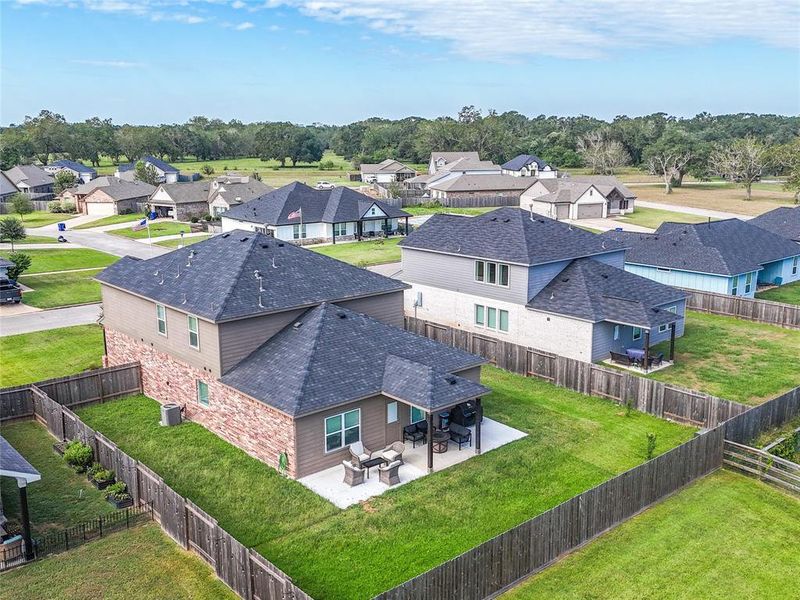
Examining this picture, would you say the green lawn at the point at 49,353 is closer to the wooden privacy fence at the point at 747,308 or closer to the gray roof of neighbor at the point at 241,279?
the gray roof of neighbor at the point at 241,279

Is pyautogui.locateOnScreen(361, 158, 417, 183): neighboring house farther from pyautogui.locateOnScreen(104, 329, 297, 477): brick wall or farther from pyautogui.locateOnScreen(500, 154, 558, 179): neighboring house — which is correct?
pyautogui.locateOnScreen(104, 329, 297, 477): brick wall

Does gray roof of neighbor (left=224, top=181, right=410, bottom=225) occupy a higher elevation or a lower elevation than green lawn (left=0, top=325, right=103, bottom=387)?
higher

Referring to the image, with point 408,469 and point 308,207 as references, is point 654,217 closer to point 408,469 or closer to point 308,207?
point 308,207

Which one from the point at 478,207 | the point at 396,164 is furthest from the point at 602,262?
the point at 396,164

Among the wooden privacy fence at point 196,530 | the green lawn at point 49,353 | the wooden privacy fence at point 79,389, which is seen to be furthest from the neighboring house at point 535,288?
the wooden privacy fence at point 196,530

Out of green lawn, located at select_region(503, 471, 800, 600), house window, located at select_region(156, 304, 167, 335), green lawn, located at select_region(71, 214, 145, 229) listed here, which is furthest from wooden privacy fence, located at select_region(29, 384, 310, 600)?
green lawn, located at select_region(71, 214, 145, 229)

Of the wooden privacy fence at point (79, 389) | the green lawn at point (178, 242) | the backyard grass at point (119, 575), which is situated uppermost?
the green lawn at point (178, 242)

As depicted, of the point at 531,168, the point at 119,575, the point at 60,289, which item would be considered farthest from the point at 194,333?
the point at 531,168
